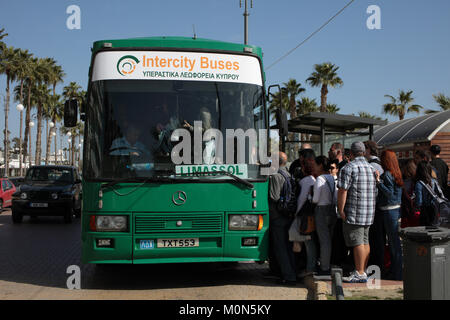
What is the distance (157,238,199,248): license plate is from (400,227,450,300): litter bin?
274 centimetres

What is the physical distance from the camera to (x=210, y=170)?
713 cm

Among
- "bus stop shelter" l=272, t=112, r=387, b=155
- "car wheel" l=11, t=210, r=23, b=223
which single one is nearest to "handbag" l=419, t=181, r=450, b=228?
"bus stop shelter" l=272, t=112, r=387, b=155

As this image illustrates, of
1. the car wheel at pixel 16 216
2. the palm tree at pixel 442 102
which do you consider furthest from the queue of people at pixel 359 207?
the palm tree at pixel 442 102

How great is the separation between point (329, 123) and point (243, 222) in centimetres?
695

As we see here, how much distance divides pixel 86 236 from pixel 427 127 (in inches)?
726

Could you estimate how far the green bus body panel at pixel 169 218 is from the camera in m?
6.98

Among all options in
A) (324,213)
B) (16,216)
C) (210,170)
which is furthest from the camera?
(16,216)

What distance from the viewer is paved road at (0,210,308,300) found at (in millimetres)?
6955

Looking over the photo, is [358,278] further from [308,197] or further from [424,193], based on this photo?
[424,193]

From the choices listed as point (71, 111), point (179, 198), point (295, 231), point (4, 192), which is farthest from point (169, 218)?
point (4, 192)

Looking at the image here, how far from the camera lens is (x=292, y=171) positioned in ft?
28.8

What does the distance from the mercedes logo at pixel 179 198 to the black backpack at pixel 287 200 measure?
141 cm

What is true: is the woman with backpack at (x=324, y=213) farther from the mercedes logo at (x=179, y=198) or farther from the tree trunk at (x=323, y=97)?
the tree trunk at (x=323, y=97)

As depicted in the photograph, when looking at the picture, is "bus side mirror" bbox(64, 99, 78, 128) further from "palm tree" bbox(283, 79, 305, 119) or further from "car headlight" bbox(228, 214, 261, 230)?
"palm tree" bbox(283, 79, 305, 119)
